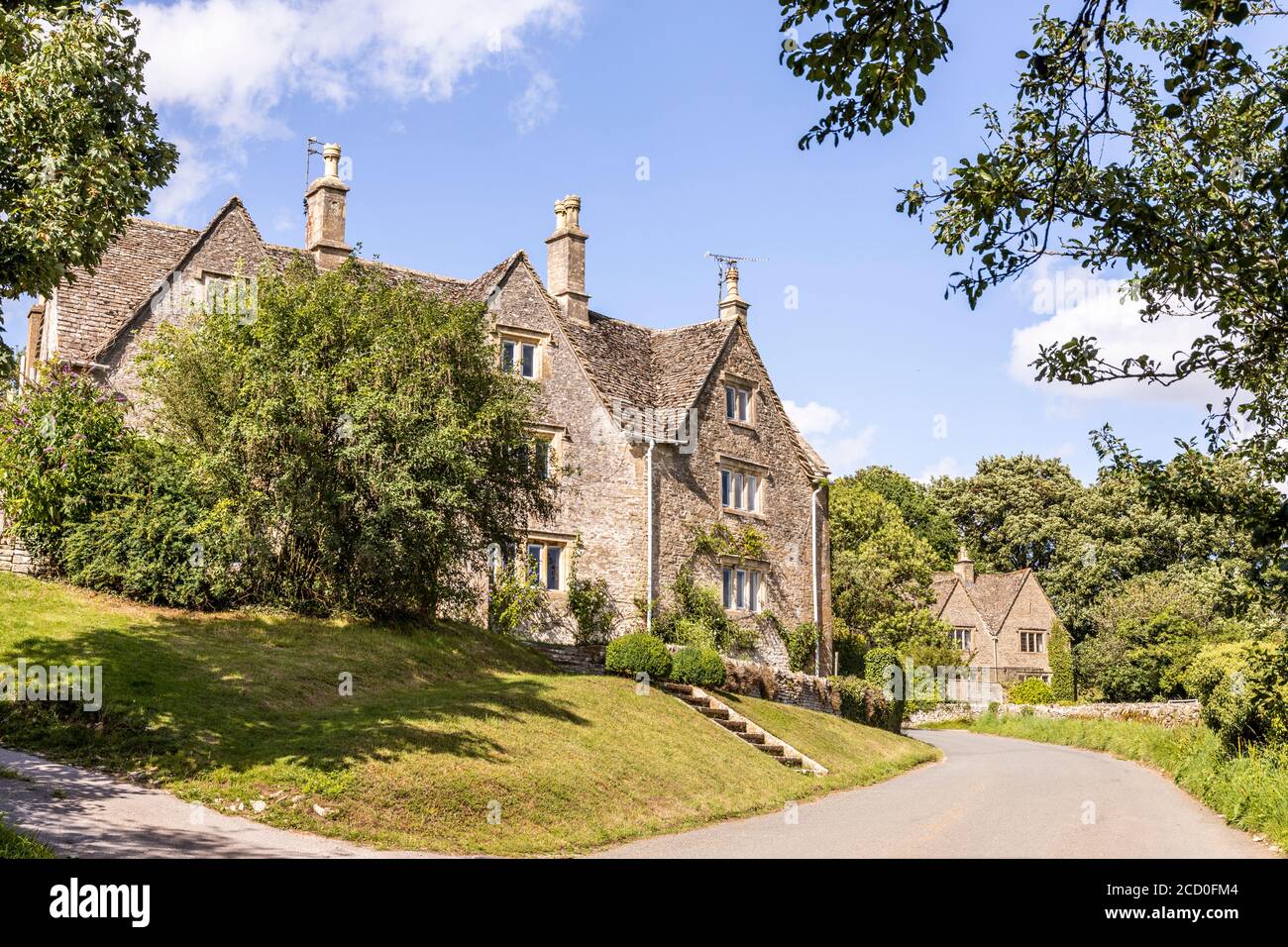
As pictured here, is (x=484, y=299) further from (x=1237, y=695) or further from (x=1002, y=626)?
(x=1002, y=626)

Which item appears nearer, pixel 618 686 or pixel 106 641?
pixel 106 641

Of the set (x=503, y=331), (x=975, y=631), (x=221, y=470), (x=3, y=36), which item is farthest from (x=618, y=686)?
(x=975, y=631)

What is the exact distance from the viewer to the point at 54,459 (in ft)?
76.4

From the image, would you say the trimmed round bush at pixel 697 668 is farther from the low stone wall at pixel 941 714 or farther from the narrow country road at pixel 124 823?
the low stone wall at pixel 941 714

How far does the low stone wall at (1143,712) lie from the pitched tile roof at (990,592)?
19.8 m

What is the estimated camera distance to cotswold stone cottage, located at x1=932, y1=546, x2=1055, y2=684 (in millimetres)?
77875

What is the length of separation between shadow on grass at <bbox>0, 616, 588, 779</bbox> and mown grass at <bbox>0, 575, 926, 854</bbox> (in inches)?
1.6

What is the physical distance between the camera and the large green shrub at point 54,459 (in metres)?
22.8

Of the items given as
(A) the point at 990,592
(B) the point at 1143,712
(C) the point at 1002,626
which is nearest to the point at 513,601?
(B) the point at 1143,712

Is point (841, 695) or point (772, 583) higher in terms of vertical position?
point (772, 583)

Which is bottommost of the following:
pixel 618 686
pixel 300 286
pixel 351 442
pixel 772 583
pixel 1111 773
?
pixel 1111 773

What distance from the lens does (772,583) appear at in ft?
131

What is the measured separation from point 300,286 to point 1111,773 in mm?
24299
